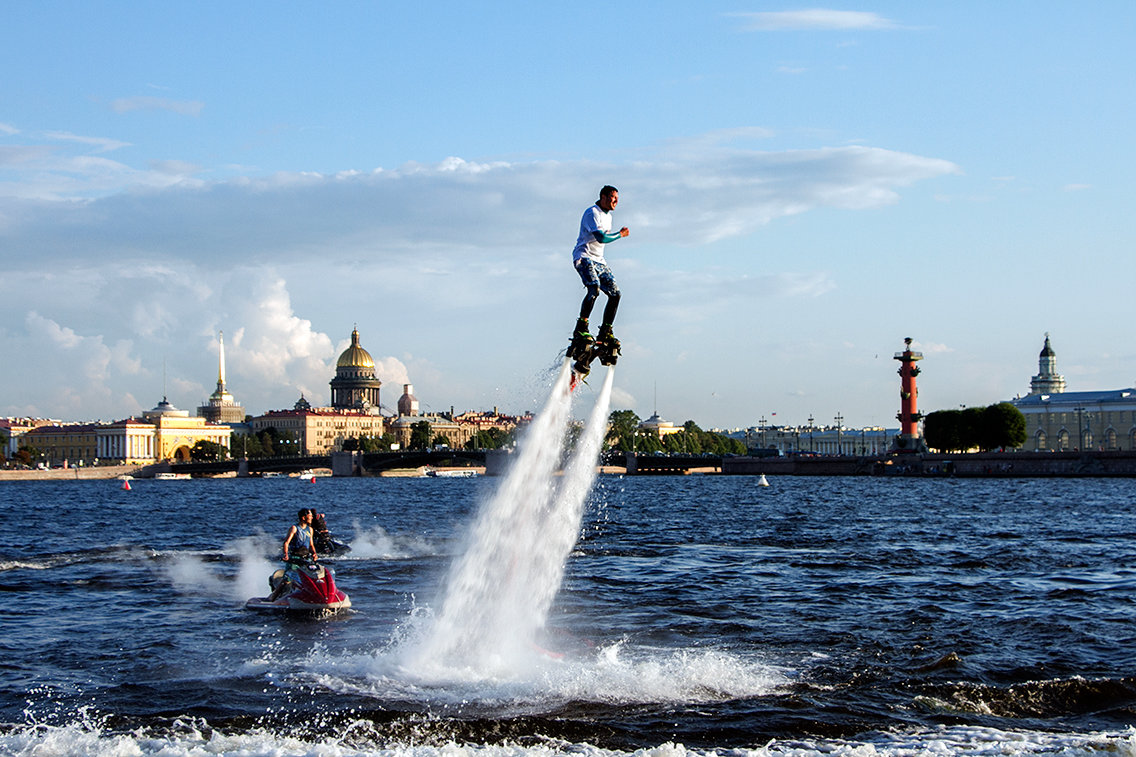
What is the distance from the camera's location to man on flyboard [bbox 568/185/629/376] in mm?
15867

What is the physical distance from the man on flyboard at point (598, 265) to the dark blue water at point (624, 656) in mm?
4752

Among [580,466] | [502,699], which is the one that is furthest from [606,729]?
[580,466]

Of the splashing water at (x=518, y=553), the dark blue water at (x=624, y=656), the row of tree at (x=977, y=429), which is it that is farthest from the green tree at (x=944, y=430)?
the splashing water at (x=518, y=553)

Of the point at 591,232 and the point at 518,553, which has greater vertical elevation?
the point at 591,232

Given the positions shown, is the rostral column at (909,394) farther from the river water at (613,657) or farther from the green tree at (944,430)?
the river water at (613,657)

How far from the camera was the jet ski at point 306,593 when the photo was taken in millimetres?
27547

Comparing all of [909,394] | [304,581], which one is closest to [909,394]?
[909,394]

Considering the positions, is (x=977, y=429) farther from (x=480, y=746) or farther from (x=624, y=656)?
(x=480, y=746)

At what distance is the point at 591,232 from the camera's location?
626 inches

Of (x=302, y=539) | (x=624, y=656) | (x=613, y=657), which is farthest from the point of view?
(x=302, y=539)

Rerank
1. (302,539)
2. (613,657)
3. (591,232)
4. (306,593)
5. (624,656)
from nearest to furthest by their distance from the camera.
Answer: (591,232) < (613,657) < (624,656) < (302,539) < (306,593)

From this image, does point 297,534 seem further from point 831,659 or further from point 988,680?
point 988,680

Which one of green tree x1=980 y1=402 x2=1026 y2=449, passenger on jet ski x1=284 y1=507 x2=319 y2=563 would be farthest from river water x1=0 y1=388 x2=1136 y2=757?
green tree x1=980 y1=402 x2=1026 y2=449

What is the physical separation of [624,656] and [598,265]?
9236 mm
